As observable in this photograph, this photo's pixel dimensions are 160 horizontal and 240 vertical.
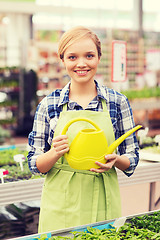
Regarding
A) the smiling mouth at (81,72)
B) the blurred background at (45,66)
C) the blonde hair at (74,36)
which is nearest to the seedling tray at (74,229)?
the smiling mouth at (81,72)

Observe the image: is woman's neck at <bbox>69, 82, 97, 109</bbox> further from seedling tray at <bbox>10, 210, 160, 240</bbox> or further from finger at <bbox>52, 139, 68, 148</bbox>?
seedling tray at <bbox>10, 210, 160, 240</bbox>

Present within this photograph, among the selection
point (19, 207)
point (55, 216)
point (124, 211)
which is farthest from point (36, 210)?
point (55, 216)

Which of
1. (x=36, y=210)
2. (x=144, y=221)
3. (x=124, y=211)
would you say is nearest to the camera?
(x=144, y=221)

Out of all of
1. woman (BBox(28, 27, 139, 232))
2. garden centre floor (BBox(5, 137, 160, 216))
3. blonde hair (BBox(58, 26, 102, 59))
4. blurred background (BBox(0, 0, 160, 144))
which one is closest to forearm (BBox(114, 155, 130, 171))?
woman (BBox(28, 27, 139, 232))

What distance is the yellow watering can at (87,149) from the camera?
1475 mm

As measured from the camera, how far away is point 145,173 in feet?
9.40

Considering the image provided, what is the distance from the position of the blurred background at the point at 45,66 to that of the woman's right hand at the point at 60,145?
172 inches

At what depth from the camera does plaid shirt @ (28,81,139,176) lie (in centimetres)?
165

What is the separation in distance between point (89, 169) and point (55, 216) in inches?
11.5

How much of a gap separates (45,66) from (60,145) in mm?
8298

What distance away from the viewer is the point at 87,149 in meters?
1.49

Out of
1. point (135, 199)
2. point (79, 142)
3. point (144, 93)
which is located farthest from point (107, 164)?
point (144, 93)

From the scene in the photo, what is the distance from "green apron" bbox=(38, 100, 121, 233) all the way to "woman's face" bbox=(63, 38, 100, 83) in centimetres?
16

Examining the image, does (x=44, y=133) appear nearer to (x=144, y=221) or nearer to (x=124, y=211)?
(x=144, y=221)
